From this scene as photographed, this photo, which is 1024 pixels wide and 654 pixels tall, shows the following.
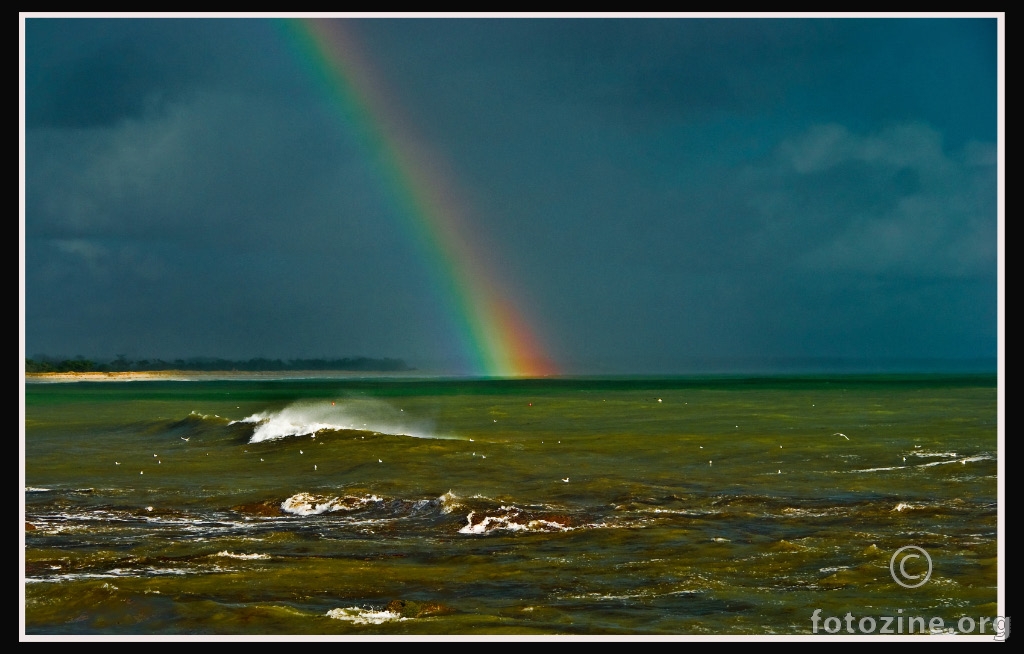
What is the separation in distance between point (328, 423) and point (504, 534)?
93.2 ft

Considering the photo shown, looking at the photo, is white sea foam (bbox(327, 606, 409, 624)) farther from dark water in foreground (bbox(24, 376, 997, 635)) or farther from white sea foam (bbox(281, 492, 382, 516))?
white sea foam (bbox(281, 492, 382, 516))

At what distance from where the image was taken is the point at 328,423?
1843 inches

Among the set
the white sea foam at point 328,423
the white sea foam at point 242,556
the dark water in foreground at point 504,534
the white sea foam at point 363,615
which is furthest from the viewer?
the white sea foam at point 328,423

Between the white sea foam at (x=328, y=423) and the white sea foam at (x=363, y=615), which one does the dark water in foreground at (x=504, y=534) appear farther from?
the white sea foam at (x=328, y=423)

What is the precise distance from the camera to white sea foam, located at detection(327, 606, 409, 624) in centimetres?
1395

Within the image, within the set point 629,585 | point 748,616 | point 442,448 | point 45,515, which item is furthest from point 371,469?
point 748,616

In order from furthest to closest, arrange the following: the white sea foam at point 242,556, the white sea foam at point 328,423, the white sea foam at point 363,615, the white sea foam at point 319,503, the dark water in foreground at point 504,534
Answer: the white sea foam at point 328,423 → the white sea foam at point 319,503 → the white sea foam at point 242,556 → the dark water in foreground at point 504,534 → the white sea foam at point 363,615

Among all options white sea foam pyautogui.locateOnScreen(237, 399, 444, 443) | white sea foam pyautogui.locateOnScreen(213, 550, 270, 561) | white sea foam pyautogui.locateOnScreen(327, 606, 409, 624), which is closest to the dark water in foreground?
white sea foam pyautogui.locateOnScreen(327, 606, 409, 624)

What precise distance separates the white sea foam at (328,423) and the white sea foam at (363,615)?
2692 centimetres

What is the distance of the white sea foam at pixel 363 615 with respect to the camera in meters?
13.9

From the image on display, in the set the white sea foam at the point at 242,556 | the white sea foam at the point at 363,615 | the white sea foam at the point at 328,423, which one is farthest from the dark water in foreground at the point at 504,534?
the white sea foam at the point at 328,423

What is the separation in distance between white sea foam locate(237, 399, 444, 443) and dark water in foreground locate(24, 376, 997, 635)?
8.99ft

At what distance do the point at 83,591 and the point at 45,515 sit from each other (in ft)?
25.2

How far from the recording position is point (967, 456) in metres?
30.3
